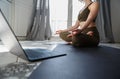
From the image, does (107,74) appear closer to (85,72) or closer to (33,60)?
(85,72)

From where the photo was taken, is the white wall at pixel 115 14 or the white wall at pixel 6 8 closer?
the white wall at pixel 6 8

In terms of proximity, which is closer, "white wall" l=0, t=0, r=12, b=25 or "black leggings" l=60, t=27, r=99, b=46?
"black leggings" l=60, t=27, r=99, b=46

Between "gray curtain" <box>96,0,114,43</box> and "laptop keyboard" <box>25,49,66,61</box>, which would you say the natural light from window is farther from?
"laptop keyboard" <box>25,49,66,61</box>

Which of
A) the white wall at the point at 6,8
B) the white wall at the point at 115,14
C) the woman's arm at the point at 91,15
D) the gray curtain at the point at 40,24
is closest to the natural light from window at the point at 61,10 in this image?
the gray curtain at the point at 40,24

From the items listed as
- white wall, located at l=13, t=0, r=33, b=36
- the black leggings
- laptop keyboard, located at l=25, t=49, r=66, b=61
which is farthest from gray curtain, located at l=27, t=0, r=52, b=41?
laptop keyboard, located at l=25, t=49, r=66, b=61

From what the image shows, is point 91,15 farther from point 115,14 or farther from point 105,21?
point 115,14

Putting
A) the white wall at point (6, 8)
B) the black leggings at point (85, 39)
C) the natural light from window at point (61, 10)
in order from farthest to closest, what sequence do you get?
the natural light from window at point (61, 10) → the white wall at point (6, 8) → the black leggings at point (85, 39)

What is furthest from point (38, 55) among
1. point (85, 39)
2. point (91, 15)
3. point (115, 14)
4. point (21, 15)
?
point (115, 14)

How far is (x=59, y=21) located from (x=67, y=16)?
26 cm

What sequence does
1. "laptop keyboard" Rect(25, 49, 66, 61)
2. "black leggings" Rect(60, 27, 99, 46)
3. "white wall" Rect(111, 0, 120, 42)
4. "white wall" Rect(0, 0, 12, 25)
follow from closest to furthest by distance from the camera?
"laptop keyboard" Rect(25, 49, 66, 61)
"black leggings" Rect(60, 27, 99, 46)
"white wall" Rect(0, 0, 12, 25)
"white wall" Rect(111, 0, 120, 42)

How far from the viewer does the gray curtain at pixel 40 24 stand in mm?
4574

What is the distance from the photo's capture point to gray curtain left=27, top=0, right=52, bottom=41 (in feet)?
15.0

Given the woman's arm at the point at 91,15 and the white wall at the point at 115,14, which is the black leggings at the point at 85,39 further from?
the white wall at the point at 115,14

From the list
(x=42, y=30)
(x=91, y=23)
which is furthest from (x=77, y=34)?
(x=42, y=30)
